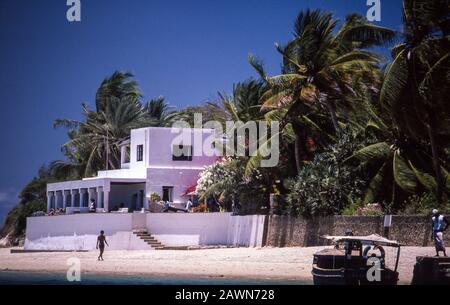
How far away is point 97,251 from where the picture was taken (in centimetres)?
4559

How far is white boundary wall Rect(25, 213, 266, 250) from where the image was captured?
141ft

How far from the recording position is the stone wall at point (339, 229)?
33.3 metres

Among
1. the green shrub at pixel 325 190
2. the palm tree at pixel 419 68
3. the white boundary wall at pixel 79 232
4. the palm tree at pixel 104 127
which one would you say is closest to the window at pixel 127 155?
the palm tree at pixel 104 127

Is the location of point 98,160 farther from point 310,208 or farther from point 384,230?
point 384,230

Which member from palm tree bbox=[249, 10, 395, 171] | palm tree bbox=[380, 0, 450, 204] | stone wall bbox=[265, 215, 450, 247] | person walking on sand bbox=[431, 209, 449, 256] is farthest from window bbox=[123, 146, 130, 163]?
person walking on sand bbox=[431, 209, 449, 256]

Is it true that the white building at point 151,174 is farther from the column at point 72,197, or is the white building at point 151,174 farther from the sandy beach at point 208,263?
the sandy beach at point 208,263

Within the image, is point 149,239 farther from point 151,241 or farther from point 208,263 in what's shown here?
point 208,263

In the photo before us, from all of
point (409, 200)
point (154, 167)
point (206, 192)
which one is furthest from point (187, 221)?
point (409, 200)

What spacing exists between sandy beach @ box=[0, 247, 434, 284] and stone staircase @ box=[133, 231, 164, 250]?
49.6 inches

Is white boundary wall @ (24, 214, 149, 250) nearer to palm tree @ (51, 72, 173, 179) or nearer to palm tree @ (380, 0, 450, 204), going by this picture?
palm tree @ (51, 72, 173, 179)

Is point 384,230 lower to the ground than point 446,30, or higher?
lower

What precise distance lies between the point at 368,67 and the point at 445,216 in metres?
10.2
